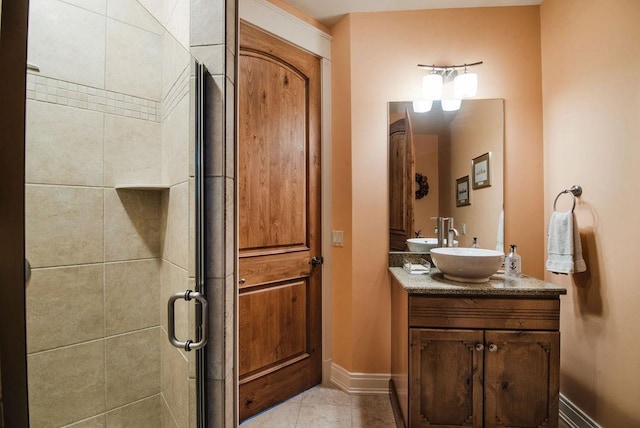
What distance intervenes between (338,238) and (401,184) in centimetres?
60

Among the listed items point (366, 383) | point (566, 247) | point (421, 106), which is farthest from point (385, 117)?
point (366, 383)

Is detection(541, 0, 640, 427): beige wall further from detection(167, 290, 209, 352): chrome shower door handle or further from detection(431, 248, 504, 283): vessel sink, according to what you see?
detection(167, 290, 209, 352): chrome shower door handle

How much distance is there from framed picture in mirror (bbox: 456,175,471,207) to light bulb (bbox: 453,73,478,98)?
1.85ft

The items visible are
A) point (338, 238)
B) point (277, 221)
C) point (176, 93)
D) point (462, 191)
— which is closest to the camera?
point (176, 93)

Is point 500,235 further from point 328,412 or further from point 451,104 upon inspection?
point 328,412

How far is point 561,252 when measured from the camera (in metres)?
1.58

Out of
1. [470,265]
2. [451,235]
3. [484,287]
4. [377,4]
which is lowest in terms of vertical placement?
[484,287]

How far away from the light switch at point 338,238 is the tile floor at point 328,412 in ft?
3.39

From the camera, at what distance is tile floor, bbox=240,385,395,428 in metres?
1.73

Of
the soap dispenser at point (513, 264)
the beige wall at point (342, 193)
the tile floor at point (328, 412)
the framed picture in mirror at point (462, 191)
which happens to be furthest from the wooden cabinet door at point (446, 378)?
the framed picture in mirror at point (462, 191)

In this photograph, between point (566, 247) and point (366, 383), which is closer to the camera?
point (566, 247)

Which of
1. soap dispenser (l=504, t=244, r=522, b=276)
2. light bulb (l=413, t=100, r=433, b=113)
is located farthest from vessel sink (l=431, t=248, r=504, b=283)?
light bulb (l=413, t=100, r=433, b=113)

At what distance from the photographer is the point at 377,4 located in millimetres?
1996

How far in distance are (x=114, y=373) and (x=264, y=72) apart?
1766mm
